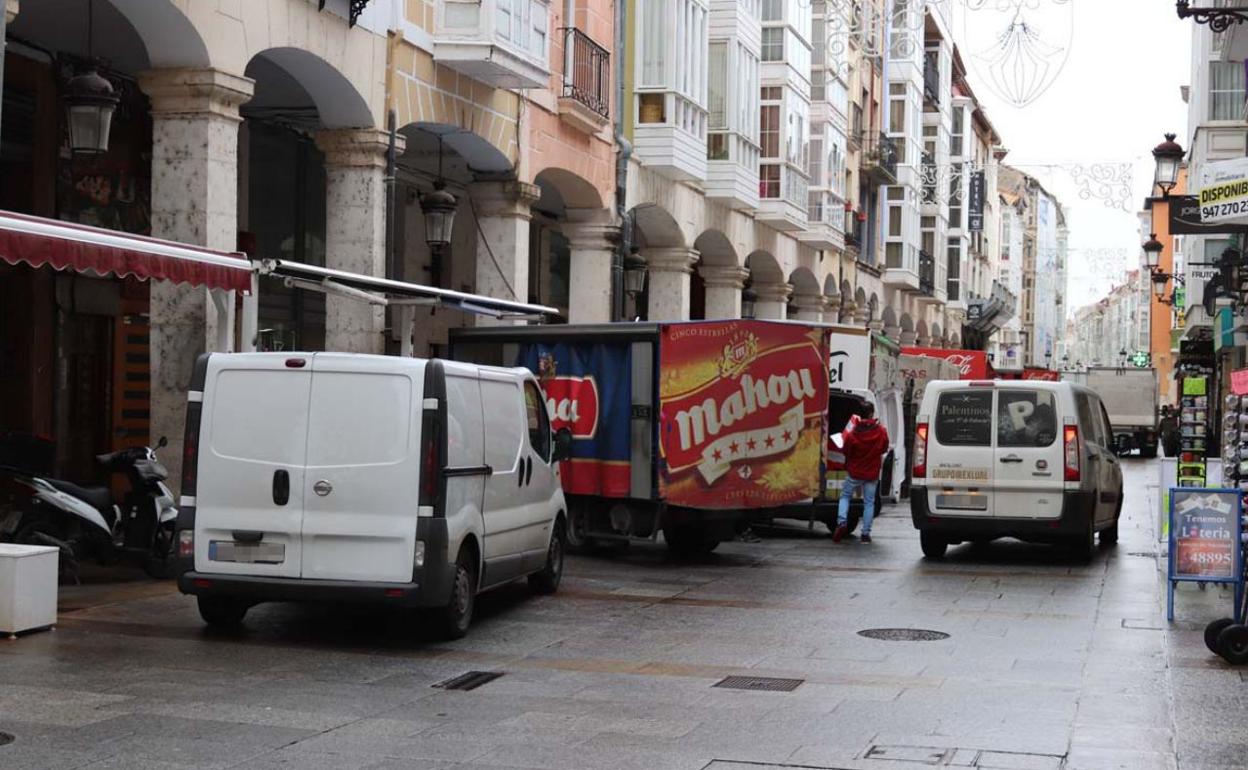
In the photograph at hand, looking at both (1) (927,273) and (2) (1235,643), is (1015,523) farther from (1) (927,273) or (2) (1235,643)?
(1) (927,273)

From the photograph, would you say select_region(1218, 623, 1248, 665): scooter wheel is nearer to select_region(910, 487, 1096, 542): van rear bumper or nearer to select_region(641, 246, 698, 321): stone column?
select_region(910, 487, 1096, 542): van rear bumper

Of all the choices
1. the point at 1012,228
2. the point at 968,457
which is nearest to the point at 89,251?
the point at 968,457

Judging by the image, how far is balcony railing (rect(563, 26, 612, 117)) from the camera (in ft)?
77.7

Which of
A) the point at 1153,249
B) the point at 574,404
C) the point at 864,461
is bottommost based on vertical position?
the point at 864,461

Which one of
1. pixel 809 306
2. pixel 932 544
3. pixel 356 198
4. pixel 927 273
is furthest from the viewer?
pixel 927 273

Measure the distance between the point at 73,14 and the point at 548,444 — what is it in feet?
22.5

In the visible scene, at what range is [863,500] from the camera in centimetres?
2011

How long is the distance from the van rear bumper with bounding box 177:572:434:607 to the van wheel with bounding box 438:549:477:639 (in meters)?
0.40

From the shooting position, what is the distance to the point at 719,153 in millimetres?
30750

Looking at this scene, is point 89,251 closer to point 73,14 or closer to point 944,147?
point 73,14

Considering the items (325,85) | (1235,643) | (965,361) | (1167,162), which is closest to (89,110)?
(325,85)

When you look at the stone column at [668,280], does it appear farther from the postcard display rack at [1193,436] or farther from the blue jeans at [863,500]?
the postcard display rack at [1193,436]

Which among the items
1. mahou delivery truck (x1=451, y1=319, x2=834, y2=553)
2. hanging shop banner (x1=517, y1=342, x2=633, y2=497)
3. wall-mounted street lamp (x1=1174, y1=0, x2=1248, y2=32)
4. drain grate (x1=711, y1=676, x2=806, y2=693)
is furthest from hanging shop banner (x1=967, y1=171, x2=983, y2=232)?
drain grate (x1=711, y1=676, x2=806, y2=693)

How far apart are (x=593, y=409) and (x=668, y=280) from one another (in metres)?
13.1
